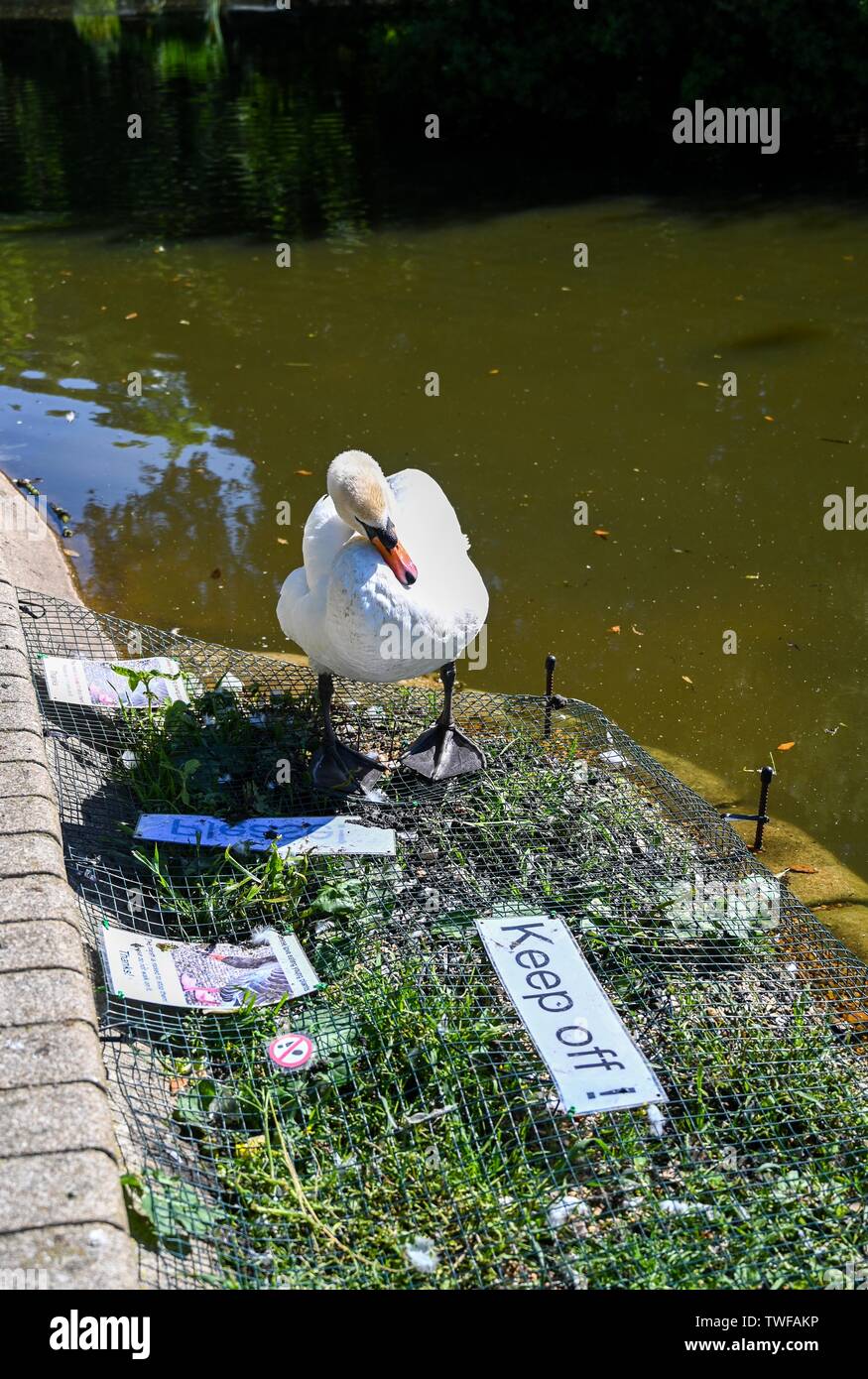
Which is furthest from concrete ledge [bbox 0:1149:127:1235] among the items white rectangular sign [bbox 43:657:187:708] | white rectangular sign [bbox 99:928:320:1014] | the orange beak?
white rectangular sign [bbox 43:657:187:708]

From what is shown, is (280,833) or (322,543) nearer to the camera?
(280,833)

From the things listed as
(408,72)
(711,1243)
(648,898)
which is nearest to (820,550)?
(648,898)

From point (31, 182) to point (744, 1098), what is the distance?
14265mm

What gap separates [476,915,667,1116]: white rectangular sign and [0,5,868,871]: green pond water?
A: 5.34 ft

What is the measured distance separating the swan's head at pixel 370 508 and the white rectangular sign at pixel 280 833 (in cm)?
83

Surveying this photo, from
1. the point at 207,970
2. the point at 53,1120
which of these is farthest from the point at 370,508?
the point at 53,1120

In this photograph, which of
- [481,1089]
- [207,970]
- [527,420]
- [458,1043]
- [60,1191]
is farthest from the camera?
[527,420]

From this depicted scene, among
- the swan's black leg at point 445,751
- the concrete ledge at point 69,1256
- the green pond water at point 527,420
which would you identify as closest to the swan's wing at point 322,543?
the swan's black leg at point 445,751

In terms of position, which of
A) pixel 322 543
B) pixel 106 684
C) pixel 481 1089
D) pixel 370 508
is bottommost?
pixel 481 1089

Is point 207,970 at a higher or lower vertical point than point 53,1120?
lower

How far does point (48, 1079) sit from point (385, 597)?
1.82 metres

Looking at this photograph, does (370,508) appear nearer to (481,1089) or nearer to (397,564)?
(397,564)

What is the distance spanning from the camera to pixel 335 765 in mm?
4383

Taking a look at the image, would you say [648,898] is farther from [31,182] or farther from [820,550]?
[31,182]
